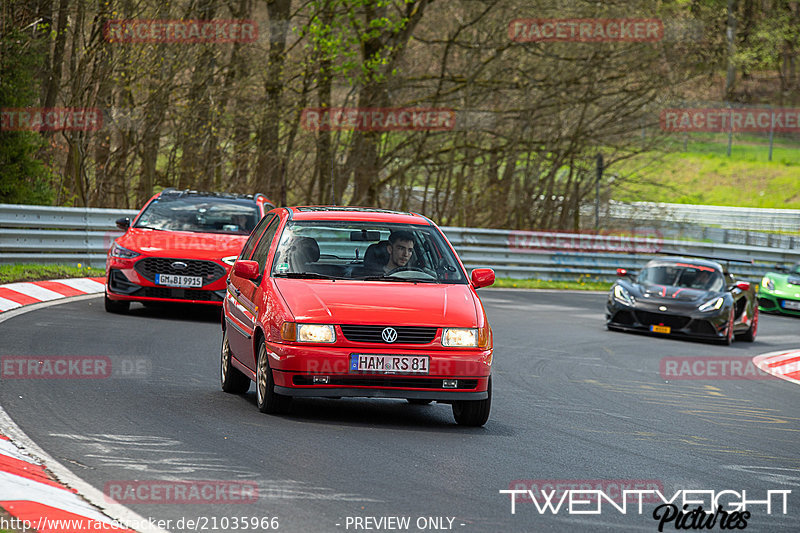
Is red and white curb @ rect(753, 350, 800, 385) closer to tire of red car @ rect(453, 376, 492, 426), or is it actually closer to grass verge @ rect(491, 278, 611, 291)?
tire of red car @ rect(453, 376, 492, 426)

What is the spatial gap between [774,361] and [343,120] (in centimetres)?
1649

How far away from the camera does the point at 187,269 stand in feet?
49.1

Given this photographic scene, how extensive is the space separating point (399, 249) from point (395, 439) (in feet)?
6.36

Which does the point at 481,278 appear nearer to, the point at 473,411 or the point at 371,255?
the point at 371,255

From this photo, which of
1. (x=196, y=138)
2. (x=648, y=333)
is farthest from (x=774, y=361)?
(x=196, y=138)

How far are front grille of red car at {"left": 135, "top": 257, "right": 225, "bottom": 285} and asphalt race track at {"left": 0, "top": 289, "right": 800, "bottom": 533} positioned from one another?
1.24m

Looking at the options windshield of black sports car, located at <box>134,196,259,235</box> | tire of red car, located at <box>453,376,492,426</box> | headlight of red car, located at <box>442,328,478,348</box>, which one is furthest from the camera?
windshield of black sports car, located at <box>134,196,259,235</box>

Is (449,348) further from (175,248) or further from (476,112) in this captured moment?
(476,112)

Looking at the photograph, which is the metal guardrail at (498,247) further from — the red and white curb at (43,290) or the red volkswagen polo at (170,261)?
the red volkswagen polo at (170,261)

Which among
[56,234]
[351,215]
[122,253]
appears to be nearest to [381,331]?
[351,215]

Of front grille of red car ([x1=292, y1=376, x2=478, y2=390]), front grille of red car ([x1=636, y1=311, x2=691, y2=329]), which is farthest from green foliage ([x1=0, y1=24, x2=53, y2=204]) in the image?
front grille of red car ([x1=292, y1=376, x2=478, y2=390])

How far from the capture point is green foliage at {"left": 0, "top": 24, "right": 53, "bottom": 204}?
65.1 ft

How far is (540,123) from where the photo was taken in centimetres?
3241

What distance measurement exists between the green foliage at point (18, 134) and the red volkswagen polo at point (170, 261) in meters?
4.92
